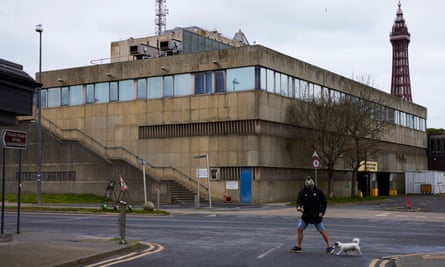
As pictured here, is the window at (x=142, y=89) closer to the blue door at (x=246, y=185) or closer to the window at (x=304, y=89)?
the blue door at (x=246, y=185)

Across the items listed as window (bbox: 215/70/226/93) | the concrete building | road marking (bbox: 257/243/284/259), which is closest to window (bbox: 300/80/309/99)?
the concrete building

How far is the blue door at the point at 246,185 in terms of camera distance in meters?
42.6

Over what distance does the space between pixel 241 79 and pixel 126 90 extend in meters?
11.0

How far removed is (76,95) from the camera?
52.2 metres

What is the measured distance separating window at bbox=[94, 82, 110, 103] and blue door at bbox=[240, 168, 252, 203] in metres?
14.3

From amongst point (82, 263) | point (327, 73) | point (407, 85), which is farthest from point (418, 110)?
point (82, 263)

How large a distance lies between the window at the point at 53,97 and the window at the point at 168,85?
11.7 metres

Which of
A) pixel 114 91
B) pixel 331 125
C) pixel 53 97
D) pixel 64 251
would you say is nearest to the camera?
pixel 64 251

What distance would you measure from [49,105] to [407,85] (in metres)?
97.9

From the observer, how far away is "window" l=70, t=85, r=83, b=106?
52.0m

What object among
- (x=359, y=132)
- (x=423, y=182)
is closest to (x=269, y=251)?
(x=359, y=132)

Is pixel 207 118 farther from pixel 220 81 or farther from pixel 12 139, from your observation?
pixel 12 139

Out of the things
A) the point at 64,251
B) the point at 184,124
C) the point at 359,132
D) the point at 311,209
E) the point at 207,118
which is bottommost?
the point at 64,251

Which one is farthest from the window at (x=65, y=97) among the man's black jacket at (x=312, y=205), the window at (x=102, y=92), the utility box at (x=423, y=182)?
the man's black jacket at (x=312, y=205)
